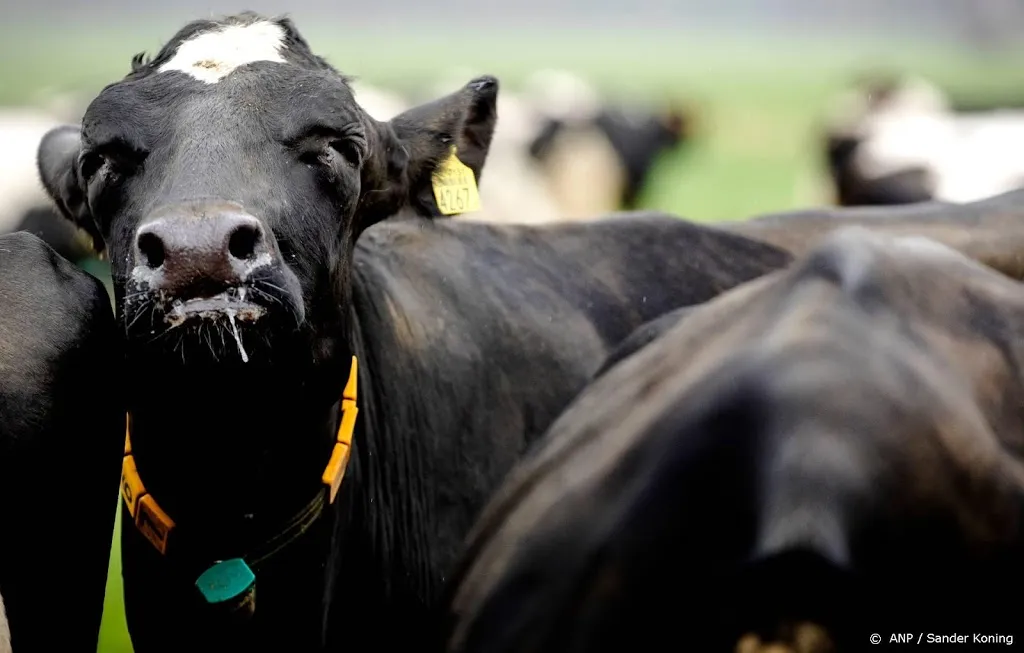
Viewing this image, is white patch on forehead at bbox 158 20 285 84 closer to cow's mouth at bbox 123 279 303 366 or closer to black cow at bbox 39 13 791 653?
black cow at bbox 39 13 791 653

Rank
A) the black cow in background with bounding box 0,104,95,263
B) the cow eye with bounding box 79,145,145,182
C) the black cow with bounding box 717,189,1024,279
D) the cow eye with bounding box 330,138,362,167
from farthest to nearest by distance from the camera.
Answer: the black cow in background with bounding box 0,104,95,263 < the black cow with bounding box 717,189,1024,279 < the cow eye with bounding box 330,138,362,167 < the cow eye with bounding box 79,145,145,182

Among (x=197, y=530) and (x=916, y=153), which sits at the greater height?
(x=197, y=530)

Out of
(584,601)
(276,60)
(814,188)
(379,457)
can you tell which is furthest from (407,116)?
(814,188)

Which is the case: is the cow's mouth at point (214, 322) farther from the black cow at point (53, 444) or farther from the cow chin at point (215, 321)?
the black cow at point (53, 444)

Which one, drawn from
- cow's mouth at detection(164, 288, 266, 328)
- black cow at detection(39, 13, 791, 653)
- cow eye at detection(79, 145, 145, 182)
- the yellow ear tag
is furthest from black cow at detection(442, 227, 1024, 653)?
the yellow ear tag

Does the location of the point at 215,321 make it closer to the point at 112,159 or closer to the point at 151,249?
the point at 151,249

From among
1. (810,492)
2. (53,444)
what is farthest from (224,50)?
(810,492)

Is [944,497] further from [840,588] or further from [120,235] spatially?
[120,235]

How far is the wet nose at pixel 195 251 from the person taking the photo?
2654 millimetres

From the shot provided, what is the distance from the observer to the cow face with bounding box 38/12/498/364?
2709 millimetres

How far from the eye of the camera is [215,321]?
274 cm

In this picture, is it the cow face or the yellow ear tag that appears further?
the yellow ear tag

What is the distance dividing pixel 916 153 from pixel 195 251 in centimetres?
1168

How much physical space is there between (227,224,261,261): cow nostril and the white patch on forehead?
58 centimetres
